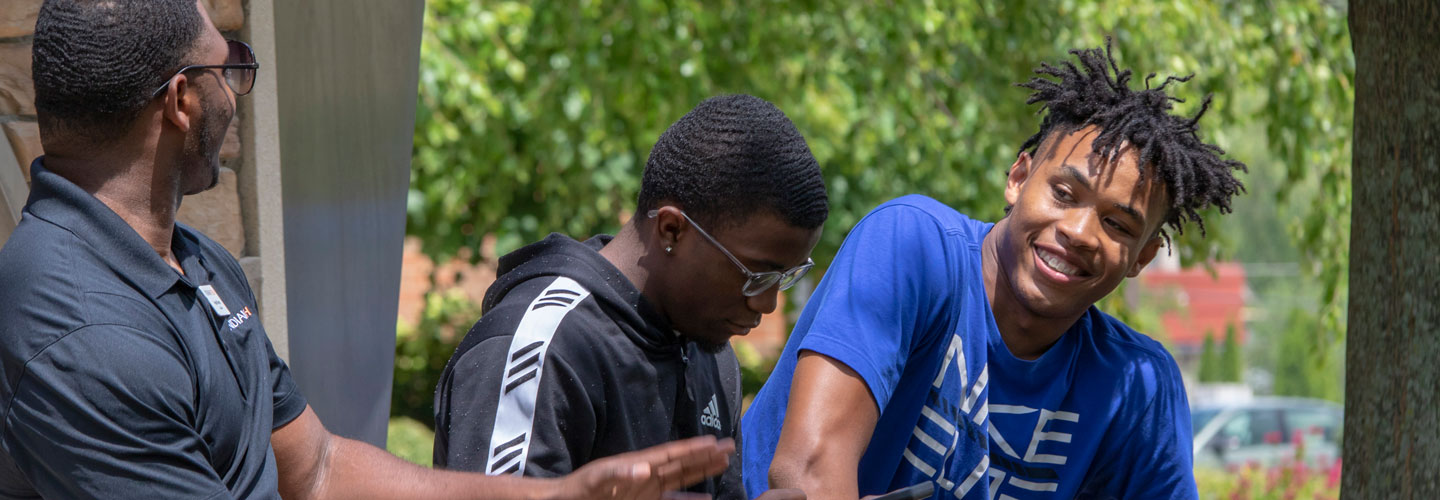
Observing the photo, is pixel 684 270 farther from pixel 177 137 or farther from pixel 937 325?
pixel 177 137

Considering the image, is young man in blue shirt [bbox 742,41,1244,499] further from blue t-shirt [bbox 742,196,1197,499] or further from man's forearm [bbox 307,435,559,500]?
man's forearm [bbox 307,435,559,500]

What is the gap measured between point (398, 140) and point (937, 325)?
1.46 m

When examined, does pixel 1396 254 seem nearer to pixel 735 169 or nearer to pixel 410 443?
pixel 735 169

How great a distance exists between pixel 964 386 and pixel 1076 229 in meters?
0.37

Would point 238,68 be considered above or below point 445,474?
above

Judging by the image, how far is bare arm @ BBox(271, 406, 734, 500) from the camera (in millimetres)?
1814

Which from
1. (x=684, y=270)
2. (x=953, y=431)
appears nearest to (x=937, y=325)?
(x=953, y=431)

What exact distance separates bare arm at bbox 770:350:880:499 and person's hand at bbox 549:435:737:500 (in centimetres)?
45

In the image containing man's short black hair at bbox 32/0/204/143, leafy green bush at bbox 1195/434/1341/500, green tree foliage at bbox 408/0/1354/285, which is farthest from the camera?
leafy green bush at bbox 1195/434/1341/500

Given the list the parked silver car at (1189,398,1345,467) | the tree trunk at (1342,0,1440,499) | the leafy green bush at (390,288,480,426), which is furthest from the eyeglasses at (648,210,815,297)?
the parked silver car at (1189,398,1345,467)

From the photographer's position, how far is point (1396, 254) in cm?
343

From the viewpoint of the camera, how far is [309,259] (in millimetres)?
2914

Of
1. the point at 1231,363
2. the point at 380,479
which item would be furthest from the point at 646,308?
the point at 1231,363

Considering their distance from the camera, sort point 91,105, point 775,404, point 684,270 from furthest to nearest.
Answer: point 775,404 → point 684,270 → point 91,105
